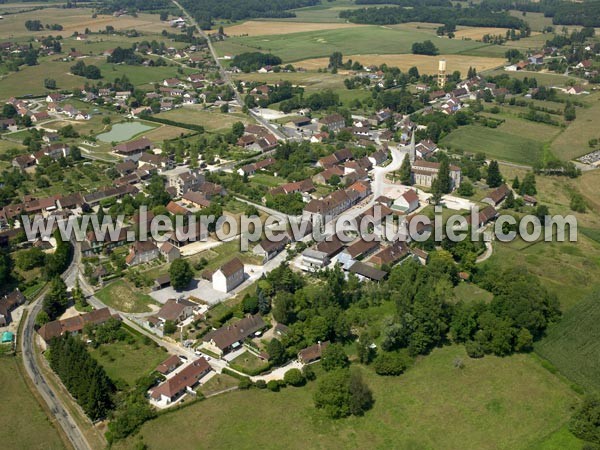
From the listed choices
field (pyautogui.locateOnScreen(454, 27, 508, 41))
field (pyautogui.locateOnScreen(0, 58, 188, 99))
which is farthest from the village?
field (pyautogui.locateOnScreen(454, 27, 508, 41))

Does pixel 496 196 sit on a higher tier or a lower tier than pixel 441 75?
lower

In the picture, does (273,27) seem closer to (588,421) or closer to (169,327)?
(169,327)

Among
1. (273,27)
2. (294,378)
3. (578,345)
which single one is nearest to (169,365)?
(294,378)

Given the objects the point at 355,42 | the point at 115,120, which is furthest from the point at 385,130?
the point at 355,42

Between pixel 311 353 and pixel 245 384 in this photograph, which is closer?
pixel 245 384

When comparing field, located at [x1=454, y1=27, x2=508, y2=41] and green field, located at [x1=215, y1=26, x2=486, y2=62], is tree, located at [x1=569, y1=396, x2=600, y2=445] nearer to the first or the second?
green field, located at [x1=215, y1=26, x2=486, y2=62]

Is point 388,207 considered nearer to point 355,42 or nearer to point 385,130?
point 385,130
